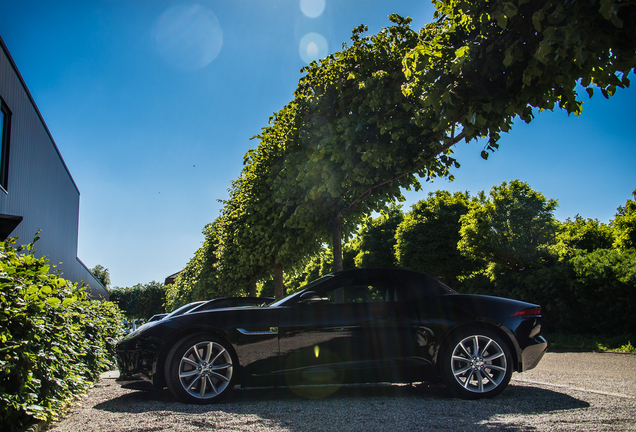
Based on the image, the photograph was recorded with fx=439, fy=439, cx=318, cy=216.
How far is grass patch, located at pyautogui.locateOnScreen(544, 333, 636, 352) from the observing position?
39.8 ft

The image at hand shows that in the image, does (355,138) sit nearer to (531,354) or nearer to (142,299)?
(531,354)

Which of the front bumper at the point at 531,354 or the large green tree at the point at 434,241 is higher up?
the large green tree at the point at 434,241

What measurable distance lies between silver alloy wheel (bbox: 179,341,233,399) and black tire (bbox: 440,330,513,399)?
2341 millimetres

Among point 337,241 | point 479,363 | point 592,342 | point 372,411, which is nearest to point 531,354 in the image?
point 479,363

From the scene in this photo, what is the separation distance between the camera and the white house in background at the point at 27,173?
9656 millimetres

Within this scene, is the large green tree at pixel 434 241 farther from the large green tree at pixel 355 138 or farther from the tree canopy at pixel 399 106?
the large green tree at pixel 355 138

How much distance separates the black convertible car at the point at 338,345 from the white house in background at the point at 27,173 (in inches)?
109

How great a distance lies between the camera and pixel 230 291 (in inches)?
765

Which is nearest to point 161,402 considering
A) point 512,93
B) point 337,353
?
point 337,353

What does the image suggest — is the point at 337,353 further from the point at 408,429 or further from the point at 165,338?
the point at 165,338

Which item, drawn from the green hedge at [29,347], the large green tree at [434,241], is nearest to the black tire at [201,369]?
the green hedge at [29,347]

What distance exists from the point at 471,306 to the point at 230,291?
1567 cm

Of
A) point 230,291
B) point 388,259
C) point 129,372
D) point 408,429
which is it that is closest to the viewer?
point 408,429

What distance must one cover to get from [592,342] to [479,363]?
10.9 metres
